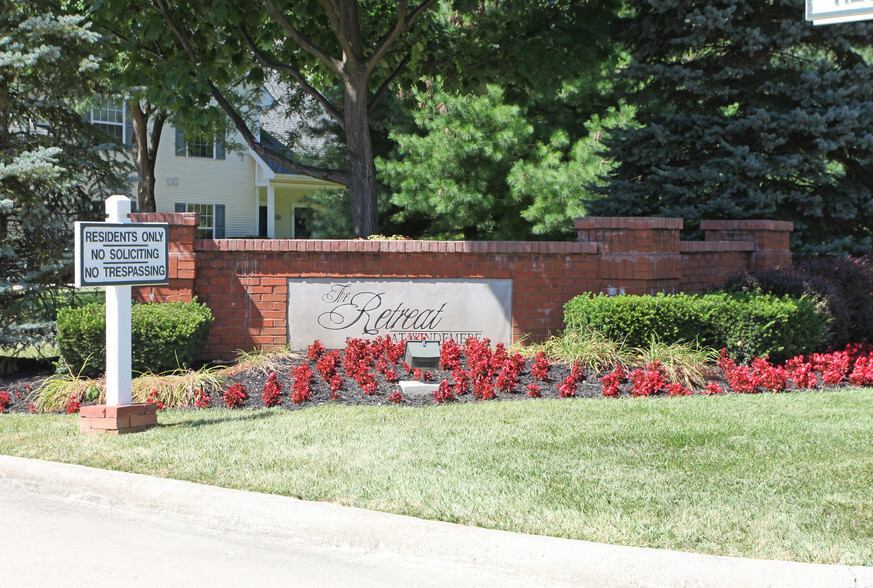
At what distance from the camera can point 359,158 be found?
1155 centimetres

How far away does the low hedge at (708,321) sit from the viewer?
9.05 metres

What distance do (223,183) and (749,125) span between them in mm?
17482

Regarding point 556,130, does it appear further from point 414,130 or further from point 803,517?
point 803,517

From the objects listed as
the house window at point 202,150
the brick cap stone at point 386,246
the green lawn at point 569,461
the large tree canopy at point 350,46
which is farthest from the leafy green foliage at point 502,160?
the house window at point 202,150

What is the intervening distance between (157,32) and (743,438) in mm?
9035

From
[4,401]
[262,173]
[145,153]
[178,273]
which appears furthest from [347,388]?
[262,173]

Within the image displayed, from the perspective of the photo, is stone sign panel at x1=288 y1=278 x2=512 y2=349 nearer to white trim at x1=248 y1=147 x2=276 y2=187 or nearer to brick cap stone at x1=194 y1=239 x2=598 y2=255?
brick cap stone at x1=194 y1=239 x2=598 y2=255

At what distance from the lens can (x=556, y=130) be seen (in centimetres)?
1542

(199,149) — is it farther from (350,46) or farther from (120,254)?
(120,254)

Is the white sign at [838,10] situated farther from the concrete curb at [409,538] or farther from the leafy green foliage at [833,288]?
the leafy green foliage at [833,288]

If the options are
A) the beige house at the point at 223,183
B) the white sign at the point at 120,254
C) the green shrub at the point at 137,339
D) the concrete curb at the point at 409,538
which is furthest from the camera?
the beige house at the point at 223,183

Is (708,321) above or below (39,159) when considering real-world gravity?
below

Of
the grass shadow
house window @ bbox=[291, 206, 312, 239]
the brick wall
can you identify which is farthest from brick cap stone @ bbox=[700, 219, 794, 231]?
house window @ bbox=[291, 206, 312, 239]

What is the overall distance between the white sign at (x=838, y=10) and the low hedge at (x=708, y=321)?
18.2ft
